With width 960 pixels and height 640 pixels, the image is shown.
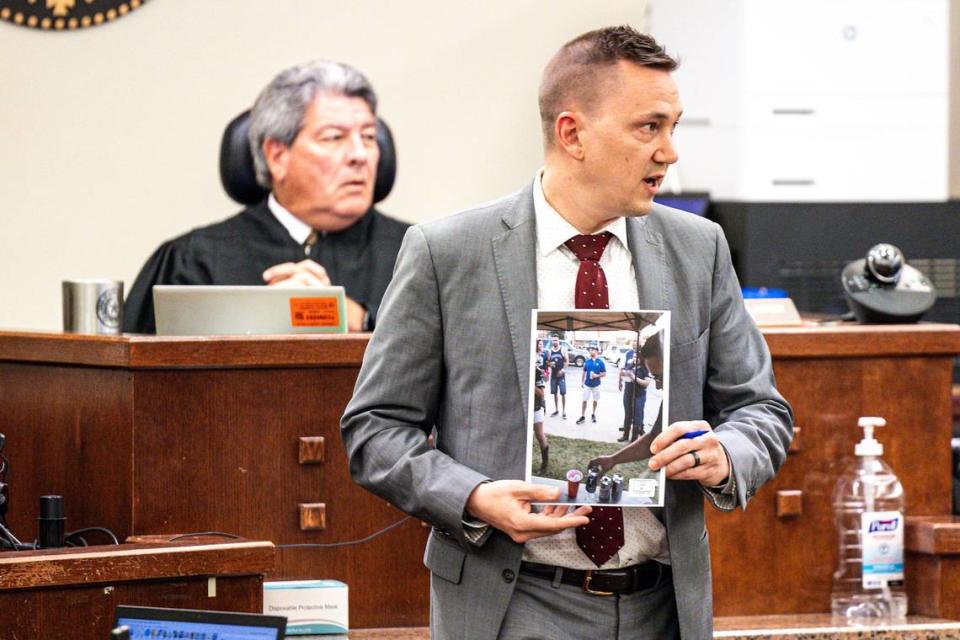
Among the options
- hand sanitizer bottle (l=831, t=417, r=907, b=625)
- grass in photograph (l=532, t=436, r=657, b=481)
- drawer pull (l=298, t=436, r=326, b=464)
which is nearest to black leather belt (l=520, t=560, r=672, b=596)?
grass in photograph (l=532, t=436, r=657, b=481)

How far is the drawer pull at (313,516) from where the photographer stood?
2.73m

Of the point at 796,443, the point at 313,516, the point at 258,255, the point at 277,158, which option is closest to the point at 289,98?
the point at 277,158

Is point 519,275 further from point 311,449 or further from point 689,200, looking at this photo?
point 689,200

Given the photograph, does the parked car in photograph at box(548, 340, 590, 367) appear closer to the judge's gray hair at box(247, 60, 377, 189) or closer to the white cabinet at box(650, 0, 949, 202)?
the judge's gray hair at box(247, 60, 377, 189)

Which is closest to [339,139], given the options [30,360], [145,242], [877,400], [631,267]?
[145,242]

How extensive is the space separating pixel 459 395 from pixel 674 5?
3150 millimetres

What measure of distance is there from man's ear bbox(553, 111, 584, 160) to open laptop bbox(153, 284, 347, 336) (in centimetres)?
97

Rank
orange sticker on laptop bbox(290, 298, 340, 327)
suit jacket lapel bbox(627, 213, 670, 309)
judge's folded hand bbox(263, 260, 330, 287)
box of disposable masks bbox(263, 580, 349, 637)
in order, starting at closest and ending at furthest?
suit jacket lapel bbox(627, 213, 670, 309)
box of disposable masks bbox(263, 580, 349, 637)
orange sticker on laptop bbox(290, 298, 340, 327)
judge's folded hand bbox(263, 260, 330, 287)

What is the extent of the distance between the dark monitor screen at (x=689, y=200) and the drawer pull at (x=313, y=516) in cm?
213

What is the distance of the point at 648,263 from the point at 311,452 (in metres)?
0.96

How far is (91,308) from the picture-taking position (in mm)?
2930

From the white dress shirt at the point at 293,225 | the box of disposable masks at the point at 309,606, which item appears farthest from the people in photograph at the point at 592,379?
the white dress shirt at the point at 293,225

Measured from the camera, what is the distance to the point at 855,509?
2932mm

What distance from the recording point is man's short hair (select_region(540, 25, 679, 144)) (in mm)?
1938
